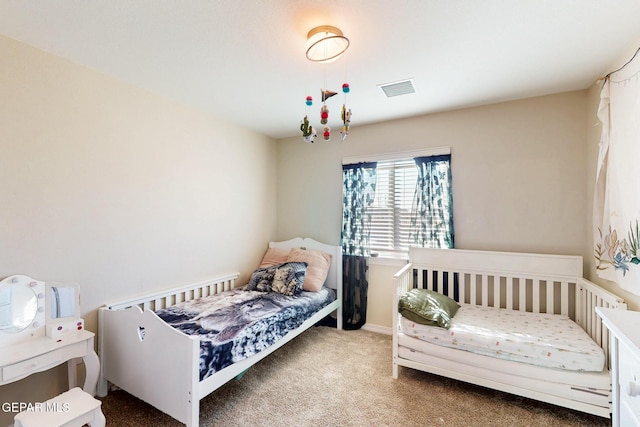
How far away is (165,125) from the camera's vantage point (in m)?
2.58

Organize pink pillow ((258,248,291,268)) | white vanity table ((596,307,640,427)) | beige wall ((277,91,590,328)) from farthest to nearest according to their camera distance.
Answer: pink pillow ((258,248,291,268)) → beige wall ((277,91,590,328)) → white vanity table ((596,307,640,427))

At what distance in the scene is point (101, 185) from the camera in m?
2.15

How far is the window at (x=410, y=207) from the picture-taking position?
2.94 m

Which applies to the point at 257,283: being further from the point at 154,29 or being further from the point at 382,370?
the point at 154,29

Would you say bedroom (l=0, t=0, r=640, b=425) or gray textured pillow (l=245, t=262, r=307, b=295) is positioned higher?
bedroom (l=0, t=0, r=640, b=425)

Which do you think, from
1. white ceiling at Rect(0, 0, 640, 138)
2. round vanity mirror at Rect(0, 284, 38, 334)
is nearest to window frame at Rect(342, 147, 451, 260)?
white ceiling at Rect(0, 0, 640, 138)

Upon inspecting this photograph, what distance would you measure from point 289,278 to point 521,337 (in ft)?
6.59

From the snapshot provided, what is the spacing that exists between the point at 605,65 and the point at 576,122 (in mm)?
516

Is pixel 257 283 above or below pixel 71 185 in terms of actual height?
below

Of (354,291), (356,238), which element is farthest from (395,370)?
(356,238)

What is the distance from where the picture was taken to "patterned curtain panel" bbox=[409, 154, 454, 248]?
2.92 meters

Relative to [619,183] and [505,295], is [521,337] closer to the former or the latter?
[505,295]

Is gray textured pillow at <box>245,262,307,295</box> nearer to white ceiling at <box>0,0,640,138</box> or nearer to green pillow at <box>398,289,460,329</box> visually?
green pillow at <box>398,289,460,329</box>

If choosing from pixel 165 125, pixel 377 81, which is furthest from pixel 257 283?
pixel 377 81
